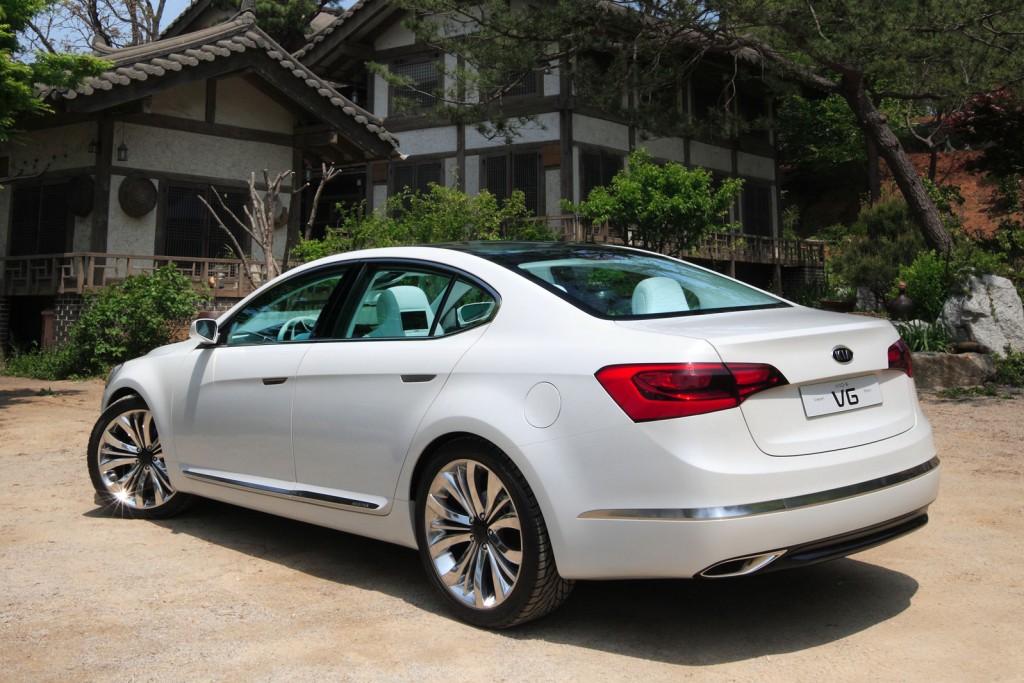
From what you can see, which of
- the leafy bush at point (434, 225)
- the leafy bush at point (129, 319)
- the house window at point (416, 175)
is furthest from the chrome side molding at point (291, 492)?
the house window at point (416, 175)

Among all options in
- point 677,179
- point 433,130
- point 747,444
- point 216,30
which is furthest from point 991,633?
point 433,130

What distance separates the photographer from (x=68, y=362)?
13.3 m

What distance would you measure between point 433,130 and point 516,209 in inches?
352

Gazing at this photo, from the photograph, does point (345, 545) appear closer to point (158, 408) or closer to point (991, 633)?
point (158, 408)

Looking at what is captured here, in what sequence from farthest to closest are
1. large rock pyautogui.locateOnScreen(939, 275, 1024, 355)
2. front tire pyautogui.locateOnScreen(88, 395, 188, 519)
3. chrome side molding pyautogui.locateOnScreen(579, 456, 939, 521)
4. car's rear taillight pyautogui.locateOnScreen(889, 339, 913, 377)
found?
large rock pyautogui.locateOnScreen(939, 275, 1024, 355) → front tire pyautogui.locateOnScreen(88, 395, 188, 519) → car's rear taillight pyautogui.locateOnScreen(889, 339, 913, 377) → chrome side molding pyautogui.locateOnScreen(579, 456, 939, 521)

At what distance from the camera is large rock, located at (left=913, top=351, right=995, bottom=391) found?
11266 mm

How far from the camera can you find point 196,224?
16.7 m

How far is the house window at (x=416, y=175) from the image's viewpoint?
22.8 m

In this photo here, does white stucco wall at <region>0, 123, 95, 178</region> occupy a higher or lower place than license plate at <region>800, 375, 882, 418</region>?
higher


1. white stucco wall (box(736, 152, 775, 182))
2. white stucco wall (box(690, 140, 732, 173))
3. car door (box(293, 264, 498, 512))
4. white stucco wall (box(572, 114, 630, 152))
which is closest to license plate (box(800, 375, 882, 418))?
car door (box(293, 264, 498, 512))

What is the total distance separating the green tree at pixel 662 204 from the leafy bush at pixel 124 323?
6.65 meters

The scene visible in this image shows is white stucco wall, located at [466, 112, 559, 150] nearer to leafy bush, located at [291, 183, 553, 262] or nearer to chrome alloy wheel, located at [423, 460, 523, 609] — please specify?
leafy bush, located at [291, 183, 553, 262]

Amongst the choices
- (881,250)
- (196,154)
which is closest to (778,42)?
(881,250)

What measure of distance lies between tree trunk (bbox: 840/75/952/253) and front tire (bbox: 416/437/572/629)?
Answer: 40.9ft
